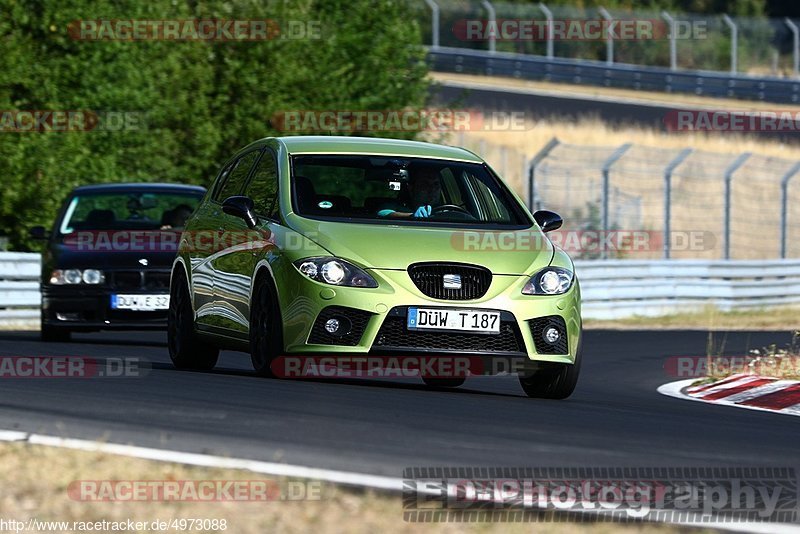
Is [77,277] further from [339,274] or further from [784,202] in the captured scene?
[784,202]

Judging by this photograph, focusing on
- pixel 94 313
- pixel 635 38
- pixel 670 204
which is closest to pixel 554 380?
pixel 94 313

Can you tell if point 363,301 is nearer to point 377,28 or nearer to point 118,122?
point 118,122

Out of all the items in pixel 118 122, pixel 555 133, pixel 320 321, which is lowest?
pixel 555 133

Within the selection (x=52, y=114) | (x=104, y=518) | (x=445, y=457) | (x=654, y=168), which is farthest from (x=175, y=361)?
(x=654, y=168)

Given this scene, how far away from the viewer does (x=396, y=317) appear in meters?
10.3

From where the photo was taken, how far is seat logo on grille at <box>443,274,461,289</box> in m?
10.4

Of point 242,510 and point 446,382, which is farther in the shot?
point 446,382

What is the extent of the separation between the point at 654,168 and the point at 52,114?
69.6ft

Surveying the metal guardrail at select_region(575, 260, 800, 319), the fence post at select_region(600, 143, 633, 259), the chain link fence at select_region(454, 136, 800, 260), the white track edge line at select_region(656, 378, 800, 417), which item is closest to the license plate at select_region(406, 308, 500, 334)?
the white track edge line at select_region(656, 378, 800, 417)

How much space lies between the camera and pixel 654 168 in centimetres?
4384

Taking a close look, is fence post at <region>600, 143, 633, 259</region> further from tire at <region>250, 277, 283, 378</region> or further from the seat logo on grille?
the seat logo on grille

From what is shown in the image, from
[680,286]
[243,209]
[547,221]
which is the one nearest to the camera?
[243,209]

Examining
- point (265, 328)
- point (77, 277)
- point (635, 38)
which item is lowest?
point (635, 38)

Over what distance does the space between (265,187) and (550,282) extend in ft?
7.11
